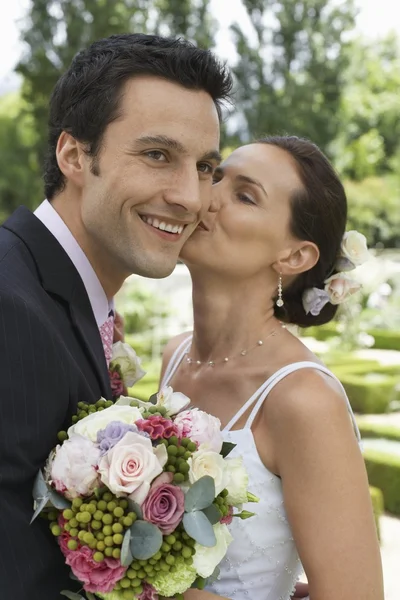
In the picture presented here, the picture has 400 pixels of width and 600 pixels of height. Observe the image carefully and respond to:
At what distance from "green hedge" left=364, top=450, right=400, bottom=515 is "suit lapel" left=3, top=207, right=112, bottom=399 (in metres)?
6.10

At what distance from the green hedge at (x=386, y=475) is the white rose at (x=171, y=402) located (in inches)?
238

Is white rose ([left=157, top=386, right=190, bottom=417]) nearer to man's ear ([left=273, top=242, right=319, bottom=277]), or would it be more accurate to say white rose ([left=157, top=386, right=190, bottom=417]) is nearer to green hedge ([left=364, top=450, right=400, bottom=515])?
man's ear ([left=273, top=242, right=319, bottom=277])

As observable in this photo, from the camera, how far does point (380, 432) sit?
8.93m

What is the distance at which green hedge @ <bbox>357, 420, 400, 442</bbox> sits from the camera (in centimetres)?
885

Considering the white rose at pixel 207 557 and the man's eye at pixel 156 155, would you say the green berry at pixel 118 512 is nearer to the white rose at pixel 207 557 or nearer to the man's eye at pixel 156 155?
the white rose at pixel 207 557

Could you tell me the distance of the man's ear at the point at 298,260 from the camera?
316cm

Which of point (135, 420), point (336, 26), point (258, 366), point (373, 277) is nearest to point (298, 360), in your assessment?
point (258, 366)

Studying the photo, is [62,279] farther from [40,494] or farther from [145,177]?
[40,494]

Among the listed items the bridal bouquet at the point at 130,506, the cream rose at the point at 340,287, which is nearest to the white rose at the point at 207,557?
the bridal bouquet at the point at 130,506

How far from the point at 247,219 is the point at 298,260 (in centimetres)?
33

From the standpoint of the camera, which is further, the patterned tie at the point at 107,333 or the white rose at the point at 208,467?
the patterned tie at the point at 107,333

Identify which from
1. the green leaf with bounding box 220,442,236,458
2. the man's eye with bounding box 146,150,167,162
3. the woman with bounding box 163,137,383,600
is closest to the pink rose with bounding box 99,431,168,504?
the green leaf with bounding box 220,442,236,458

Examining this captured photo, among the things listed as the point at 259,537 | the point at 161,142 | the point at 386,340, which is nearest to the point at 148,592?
the point at 259,537

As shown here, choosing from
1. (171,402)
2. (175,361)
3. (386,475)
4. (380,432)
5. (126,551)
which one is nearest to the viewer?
(126,551)
